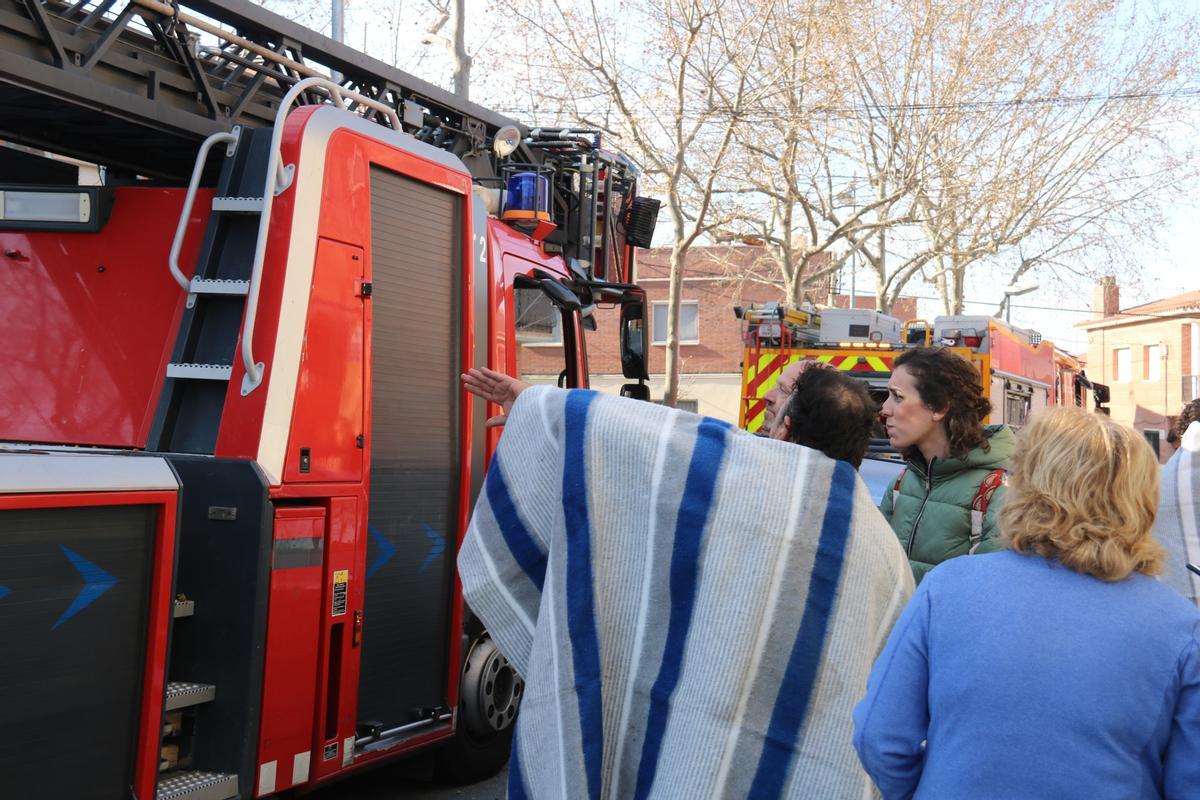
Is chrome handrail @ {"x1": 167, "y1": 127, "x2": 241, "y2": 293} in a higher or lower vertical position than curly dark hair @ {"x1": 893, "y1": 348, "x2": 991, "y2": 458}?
higher

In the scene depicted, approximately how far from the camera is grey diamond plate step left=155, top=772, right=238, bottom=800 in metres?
3.48

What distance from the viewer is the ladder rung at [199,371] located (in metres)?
4.02

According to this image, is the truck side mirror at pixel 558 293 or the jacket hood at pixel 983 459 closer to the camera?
the jacket hood at pixel 983 459

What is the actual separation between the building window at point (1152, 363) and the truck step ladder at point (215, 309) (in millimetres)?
61541

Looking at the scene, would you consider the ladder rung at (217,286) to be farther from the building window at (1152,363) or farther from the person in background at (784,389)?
the building window at (1152,363)

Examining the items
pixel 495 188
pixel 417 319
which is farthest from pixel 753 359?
pixel 417 319

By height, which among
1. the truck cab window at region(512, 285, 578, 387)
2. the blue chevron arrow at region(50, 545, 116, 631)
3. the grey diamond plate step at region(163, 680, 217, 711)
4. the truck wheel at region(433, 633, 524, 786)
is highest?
the truck cab window at region(512, 285, 578, 387)

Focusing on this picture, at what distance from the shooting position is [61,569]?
9.94 feet

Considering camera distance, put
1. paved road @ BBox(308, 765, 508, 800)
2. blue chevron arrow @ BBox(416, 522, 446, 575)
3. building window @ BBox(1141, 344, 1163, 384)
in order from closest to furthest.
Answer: blue chevron arrow @ BBox(416, 522, 446, 575) < paved road @ BBox(308, 765, 508, 800) < building window @ BBox(1141, 344, 1163, 384)

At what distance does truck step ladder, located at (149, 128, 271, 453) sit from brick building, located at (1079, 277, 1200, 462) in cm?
5618

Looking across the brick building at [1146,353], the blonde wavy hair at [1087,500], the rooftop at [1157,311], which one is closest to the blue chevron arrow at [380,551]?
the blonde wavy hair at [1087,500]

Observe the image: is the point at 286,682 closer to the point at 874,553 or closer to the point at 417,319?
the point at 417,319

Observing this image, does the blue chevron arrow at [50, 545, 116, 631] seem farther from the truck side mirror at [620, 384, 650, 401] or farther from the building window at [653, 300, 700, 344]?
the building window at [653, 300, 700, 344]

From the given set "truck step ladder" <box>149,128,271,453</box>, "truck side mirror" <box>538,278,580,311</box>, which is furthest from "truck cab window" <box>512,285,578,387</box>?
"truck step ladder" <box>149,128,271,453</box>
